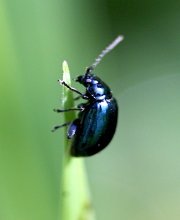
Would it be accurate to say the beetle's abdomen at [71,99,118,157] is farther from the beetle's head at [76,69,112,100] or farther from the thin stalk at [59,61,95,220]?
the thin stalk at [59,61,95,220]

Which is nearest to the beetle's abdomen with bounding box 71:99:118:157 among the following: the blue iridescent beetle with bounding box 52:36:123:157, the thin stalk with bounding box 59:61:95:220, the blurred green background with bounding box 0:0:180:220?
the blue iridescent beetle with bounding box 52:36:123:157

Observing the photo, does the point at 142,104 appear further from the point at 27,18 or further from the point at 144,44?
the point at 27,18

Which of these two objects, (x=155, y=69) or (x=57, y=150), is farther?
(x=155, y=69)

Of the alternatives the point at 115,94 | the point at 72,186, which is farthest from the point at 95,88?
the point at 115,94

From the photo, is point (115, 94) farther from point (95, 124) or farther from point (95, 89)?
point (95, 124)

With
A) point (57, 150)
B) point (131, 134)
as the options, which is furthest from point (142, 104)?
point (57, 150)
